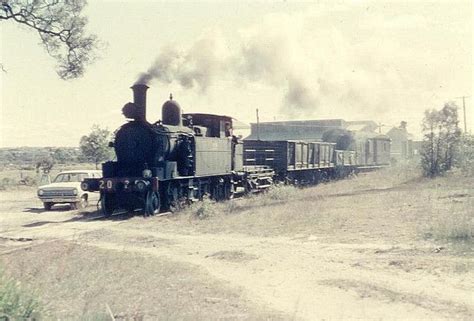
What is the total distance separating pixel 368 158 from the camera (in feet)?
147

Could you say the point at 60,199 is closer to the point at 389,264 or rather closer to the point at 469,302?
the point at 389,264

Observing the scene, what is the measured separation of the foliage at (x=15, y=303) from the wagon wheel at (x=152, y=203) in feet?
33.3

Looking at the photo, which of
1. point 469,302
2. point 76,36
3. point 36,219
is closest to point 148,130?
point 36,219

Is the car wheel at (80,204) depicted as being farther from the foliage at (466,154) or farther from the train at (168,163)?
the foliage at (466,154)

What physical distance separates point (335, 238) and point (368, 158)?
113 ft

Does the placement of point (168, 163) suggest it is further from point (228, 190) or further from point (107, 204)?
point (228, 190)

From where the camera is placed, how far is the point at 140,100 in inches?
681

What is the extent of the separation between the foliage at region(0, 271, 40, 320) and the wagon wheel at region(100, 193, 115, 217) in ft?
35.6

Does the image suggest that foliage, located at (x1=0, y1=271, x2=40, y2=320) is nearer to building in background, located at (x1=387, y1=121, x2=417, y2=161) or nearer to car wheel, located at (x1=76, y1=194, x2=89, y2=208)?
car wheel, located at (x1=76, y1=194, x2=89, y2=208)

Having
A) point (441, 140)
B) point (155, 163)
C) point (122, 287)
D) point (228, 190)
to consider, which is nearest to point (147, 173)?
point (155, 163)

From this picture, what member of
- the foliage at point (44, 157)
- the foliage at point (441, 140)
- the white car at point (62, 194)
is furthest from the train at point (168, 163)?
the foliage at point (44, 157)

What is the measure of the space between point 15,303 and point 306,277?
13.6 feet

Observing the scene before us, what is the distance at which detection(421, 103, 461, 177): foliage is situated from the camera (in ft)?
104

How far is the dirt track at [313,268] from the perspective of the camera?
21.9 feet
